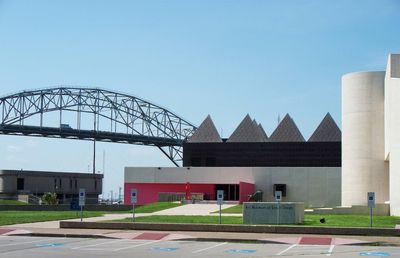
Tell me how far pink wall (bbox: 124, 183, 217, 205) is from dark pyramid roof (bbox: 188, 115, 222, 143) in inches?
472

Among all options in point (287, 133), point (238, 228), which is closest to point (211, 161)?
point (287, 133)

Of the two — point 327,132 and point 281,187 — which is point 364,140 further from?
point 327,132

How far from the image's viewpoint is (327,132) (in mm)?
85438

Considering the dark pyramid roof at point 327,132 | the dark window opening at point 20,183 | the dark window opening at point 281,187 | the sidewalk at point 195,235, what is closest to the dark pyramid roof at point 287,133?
the dark pyramid roof at point 327,132

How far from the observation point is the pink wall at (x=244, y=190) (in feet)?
224

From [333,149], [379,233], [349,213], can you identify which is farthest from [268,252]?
[333,149]

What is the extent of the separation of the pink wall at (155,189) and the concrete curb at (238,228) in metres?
46.4

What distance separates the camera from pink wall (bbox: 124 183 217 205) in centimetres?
7681

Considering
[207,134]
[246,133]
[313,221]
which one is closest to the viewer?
[313,221]

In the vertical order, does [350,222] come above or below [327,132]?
below

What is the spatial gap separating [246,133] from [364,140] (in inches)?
1243

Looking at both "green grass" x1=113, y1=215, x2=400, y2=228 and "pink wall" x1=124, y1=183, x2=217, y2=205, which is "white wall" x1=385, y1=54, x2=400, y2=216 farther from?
"pink wall" x1=124, y1=183, x2=217, y2=205

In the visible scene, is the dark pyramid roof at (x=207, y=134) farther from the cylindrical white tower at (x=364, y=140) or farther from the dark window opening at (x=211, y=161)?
the cylindrical white tower at (x=364, y=140)

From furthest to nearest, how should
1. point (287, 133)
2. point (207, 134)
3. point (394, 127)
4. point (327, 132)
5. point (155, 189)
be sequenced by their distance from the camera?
1. point (207, 134)
2. point (287, 133)
3. point (327, 132)
4. point (155, 189)
5. point (394, 127)
